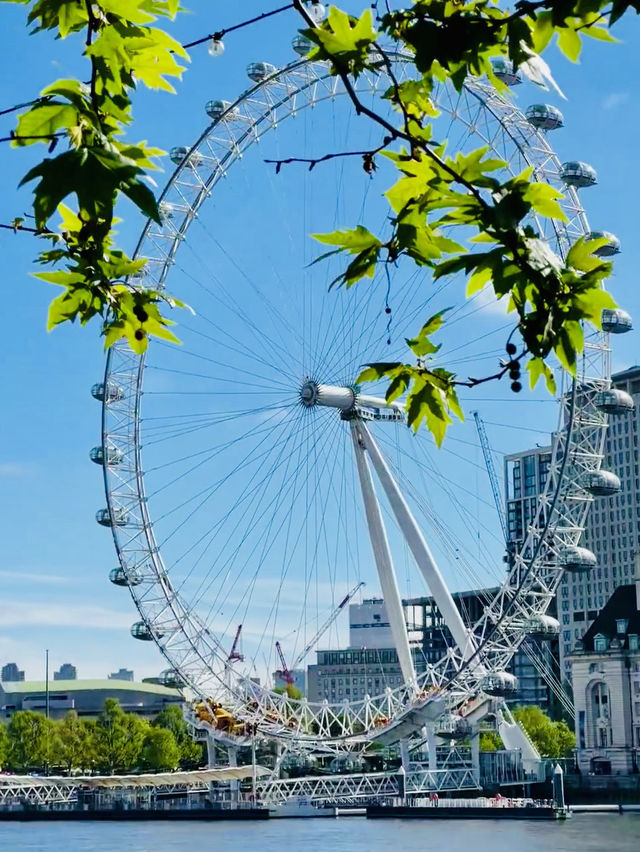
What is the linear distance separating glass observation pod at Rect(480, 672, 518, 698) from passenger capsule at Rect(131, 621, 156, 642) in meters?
17.2

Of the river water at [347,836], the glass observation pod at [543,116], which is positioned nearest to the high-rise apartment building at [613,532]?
the river water at [347,836]

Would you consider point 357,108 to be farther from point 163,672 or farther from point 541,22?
point 163,672

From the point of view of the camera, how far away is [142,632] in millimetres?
78688

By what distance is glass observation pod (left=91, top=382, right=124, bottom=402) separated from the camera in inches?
2990

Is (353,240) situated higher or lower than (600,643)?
lower

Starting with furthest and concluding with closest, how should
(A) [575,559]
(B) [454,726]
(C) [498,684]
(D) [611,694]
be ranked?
(D) [611,694] → (B) [454,726] → (C) [498,684] → (A) [575,559]

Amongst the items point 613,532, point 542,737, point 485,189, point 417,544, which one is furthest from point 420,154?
point 613,532

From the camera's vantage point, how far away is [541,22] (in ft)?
15.5

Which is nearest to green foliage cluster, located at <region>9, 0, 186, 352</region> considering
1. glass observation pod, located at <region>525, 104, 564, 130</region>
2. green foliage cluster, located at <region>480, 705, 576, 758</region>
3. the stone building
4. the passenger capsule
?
glass observation pod, located at <region>525, 104, 564, 130</region>

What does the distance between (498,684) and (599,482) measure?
12725mm

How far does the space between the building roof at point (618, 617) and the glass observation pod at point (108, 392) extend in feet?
157

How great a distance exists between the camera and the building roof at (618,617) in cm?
10794

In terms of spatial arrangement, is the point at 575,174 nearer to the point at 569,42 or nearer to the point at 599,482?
the point at 599,482

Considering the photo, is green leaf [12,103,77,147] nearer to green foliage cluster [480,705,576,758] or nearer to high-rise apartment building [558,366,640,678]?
green foliage cluster [480,705,576,758]
